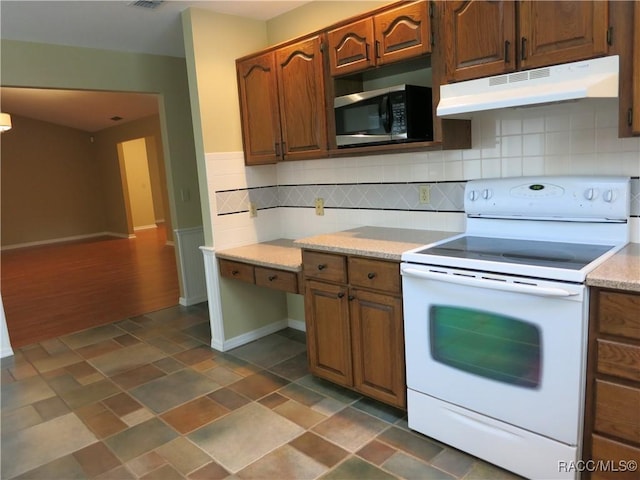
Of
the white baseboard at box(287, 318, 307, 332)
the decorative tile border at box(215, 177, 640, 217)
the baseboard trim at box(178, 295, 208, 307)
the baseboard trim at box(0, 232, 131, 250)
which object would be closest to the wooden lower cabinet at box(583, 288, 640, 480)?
the decorative tile border at box(215, 177, 640, 217)

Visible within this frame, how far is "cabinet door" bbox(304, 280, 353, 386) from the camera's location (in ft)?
8.39

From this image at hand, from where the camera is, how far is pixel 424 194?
2809mm

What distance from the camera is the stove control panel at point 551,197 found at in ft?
6.64

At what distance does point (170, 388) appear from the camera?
9.78ft

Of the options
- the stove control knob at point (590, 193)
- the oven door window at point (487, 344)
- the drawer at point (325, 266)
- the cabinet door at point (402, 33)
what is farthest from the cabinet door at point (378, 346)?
the cabinet door at point (402, 33)

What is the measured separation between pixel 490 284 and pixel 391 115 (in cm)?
107

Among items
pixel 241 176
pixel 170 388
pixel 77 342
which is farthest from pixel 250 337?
pixel 77 342

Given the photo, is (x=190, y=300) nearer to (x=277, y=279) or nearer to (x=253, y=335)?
(x=253, y=335)

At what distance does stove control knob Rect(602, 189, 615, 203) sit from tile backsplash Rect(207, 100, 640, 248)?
0.12 meters

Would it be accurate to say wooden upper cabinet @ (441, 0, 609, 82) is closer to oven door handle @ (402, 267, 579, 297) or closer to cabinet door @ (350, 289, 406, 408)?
oven door handle @ (402, 267, 579, 297)

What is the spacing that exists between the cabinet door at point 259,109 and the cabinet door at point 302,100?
8 centimetres

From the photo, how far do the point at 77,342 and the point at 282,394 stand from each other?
2.15m

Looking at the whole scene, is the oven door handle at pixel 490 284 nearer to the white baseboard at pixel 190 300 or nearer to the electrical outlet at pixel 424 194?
the electrical outlet at pixel 424 194

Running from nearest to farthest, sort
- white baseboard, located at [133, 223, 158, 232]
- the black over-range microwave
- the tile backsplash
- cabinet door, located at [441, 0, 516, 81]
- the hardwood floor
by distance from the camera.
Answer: cabinet door, located at [441, 0, 516, 81]
the tile backsplash
the black over-range microwave
the hardwood floor
white baseboard, located at [133, 223, 158, 232]
